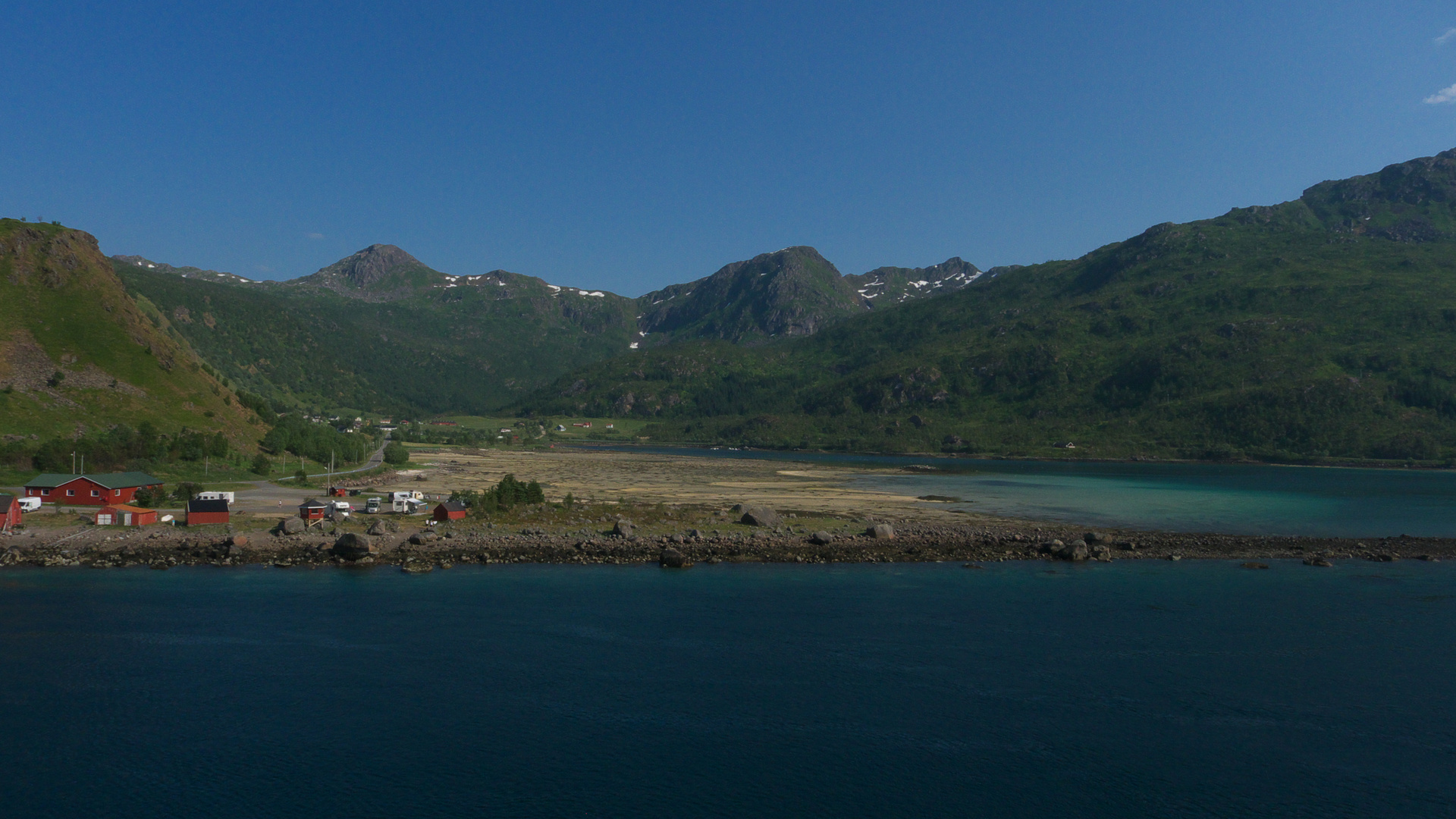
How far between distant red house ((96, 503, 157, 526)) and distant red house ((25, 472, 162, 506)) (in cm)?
819

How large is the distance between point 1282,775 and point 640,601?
30.2 m

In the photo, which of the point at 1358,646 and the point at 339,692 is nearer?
the point at 339,692

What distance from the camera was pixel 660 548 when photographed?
197 feet

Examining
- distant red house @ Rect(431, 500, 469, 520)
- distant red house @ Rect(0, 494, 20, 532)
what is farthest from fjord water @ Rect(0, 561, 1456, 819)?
distant red house @ Rect(431, 500, 469, 520)

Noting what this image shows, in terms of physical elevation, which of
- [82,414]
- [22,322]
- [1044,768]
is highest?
[22,322]

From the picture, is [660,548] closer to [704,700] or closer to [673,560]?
[673,560]

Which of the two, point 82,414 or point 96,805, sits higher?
point 82,414

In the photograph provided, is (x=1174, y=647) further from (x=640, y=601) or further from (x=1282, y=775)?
(x=640, y=601)

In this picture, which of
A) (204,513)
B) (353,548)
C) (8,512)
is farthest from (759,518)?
(8,512)

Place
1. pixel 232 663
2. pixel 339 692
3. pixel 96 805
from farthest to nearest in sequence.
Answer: pixel 232 663, pixel 339 692, pixel 96 805

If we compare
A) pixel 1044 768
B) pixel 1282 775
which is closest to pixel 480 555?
pixel 1044 768

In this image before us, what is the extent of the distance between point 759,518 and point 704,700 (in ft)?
134

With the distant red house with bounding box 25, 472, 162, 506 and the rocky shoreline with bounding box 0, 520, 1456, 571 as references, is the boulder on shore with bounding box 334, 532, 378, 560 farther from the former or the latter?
the distant red house with bounding box 25, 472, 162, 506

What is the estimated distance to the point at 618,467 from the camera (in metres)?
167
